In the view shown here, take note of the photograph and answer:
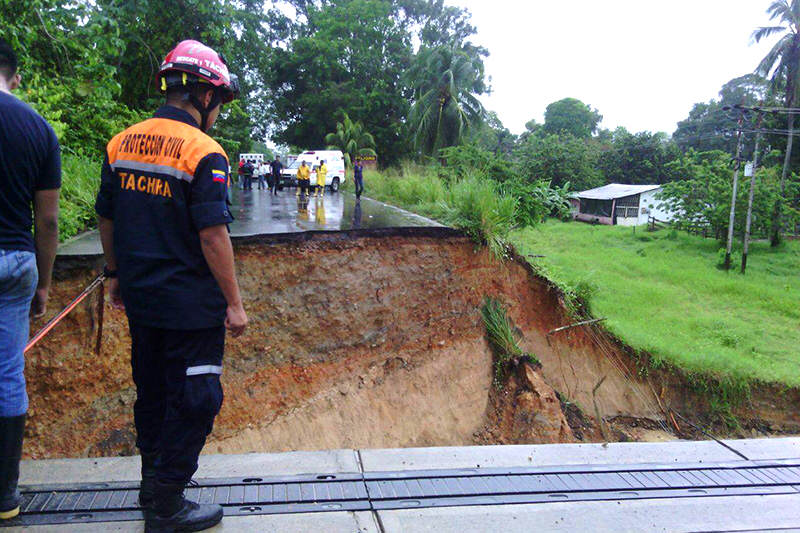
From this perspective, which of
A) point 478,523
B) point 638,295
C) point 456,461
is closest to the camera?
point 478,523

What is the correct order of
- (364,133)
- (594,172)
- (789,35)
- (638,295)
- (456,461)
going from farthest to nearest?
(594,172) < (364,133) < (789,35) < (638,295) < (456,461)

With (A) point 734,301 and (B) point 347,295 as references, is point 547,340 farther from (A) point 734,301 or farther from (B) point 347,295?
(A) point 734,301

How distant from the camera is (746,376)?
885cm

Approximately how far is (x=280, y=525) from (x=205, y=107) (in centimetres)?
201

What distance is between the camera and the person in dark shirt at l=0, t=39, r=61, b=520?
247cm

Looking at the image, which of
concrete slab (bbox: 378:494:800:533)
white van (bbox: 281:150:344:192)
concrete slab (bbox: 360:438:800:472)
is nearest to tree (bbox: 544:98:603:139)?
white van (bbox: 281:150:344:192)

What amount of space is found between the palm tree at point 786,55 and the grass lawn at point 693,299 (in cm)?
1019

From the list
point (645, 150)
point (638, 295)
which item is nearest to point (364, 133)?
point (645, 150)

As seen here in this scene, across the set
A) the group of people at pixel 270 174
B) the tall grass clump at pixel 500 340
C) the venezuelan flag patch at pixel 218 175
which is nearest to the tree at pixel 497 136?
the group of people at pixel 270 174

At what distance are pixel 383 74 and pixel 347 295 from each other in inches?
1360

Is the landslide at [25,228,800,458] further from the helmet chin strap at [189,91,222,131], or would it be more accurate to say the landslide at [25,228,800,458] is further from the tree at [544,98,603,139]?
the tree at [544,98,603,139]

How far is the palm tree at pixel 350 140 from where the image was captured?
109ft

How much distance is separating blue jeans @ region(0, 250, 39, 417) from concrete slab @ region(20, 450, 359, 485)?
2.22 ft

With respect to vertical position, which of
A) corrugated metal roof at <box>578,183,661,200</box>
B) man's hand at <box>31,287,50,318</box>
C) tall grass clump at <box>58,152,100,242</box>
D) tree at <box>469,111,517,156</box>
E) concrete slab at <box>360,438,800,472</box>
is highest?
tree at <box>469,111,517,156</box>
